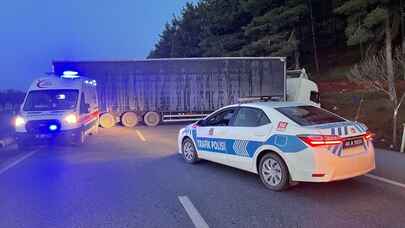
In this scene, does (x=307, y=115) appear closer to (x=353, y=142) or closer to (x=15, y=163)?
(x=353, y=142)

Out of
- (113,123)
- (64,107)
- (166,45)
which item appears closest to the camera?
(64,107)

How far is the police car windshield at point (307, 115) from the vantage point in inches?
279

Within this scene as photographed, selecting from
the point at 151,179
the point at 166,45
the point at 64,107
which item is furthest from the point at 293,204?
the point at 166,45

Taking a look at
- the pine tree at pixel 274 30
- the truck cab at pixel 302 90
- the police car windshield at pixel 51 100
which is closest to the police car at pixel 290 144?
the police car windshield at pixel 51 100

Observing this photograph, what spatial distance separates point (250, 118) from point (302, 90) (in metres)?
14.5

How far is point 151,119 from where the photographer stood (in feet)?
74.6

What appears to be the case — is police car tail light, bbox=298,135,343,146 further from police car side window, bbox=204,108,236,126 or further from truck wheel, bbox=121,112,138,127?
truck wheel, bbox=121,112,138,127

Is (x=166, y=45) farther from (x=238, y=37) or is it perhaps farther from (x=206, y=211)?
(x=206, y=211)

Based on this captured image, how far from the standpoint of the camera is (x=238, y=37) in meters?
37.2

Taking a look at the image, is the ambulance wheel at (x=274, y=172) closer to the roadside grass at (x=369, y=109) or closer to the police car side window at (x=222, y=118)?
the police car side window at (x=222, y=118)

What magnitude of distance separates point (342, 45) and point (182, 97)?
92.2ft

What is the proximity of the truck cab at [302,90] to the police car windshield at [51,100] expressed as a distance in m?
11.5

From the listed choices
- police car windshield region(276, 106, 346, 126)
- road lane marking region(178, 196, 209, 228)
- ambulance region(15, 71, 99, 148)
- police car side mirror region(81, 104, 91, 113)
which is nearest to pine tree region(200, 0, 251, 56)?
police car side mirror region(81, 104, 91, 113)

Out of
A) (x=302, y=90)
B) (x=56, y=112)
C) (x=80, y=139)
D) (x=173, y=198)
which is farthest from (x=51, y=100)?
(x=302, y=90)
